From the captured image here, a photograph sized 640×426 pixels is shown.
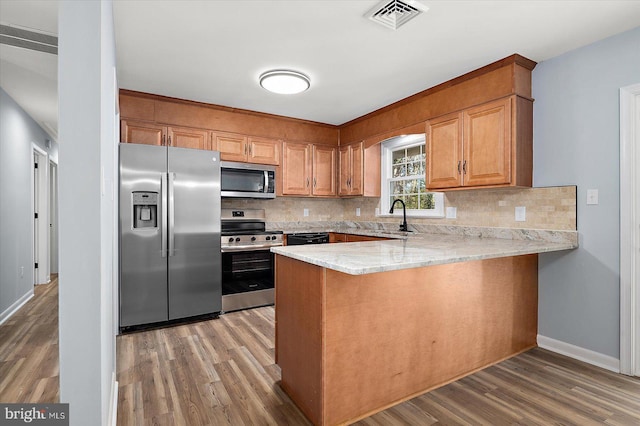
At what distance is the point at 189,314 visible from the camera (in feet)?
11.1

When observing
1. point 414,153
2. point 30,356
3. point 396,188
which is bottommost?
point 30,356

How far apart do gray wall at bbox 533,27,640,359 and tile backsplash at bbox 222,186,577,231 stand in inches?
3.8

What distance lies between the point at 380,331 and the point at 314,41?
2048 millimetres

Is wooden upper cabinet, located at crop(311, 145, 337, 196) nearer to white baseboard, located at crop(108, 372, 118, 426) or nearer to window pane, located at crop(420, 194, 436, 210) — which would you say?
window pane, located at crop(420, 194, 436, 210)

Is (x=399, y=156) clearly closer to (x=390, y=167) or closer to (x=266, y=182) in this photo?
(x=390, y=167)

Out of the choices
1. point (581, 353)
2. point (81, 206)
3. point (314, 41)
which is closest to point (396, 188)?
point (314, 41)

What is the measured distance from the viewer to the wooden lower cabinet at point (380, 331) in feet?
5.73

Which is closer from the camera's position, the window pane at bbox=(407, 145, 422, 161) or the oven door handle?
the oven door handle

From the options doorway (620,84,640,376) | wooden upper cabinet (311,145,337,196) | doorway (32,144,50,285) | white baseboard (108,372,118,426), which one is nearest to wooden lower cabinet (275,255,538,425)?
doorway (620,84,640,376)

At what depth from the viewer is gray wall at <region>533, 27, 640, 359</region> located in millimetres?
2375

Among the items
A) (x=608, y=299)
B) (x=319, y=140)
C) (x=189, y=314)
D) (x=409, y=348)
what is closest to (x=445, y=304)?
(x=409, y=348)

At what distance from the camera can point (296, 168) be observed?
4.57m

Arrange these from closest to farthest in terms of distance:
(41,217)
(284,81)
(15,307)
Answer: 1. (284,81)
2. (15,307)
3. (41,217)

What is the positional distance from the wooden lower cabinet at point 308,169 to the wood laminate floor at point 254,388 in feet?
7.11
